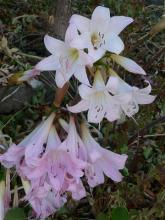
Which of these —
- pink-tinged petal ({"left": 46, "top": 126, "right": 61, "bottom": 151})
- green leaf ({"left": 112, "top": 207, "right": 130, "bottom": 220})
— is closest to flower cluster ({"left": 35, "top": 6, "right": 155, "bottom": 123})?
pink-tinged petal ({"left": 46, "top": 126, "right": 61, "bottom": 151})

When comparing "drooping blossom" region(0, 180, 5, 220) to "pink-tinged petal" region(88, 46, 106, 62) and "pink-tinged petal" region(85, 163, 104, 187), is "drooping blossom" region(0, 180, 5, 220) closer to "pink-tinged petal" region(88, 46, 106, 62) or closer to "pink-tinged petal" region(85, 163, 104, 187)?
"pink-tinged petal" region(85, 163, 104, 187)

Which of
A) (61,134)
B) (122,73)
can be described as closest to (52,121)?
(61,134)

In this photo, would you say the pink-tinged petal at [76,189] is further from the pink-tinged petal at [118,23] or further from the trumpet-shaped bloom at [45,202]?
the pink-tinged petal at [118,23]

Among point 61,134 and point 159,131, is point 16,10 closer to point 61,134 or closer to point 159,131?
point 159,131

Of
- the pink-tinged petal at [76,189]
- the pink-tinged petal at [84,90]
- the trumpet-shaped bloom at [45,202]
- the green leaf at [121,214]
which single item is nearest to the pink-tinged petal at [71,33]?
the pink-tinged petal at [84,90]

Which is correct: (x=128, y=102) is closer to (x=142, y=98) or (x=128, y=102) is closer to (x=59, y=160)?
(x=142, y=98)

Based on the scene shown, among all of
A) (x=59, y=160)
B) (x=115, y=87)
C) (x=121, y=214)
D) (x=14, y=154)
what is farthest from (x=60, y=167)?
(x=121, y=214)
